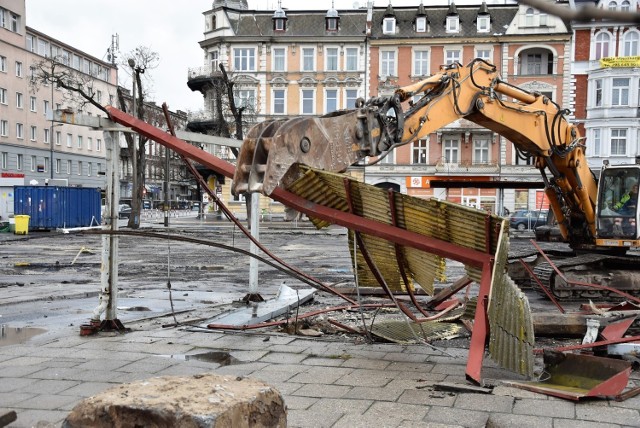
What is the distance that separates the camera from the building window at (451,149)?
5362 cm

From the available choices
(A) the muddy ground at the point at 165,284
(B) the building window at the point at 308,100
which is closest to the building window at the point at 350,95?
(B) the building window at the point at 308,100

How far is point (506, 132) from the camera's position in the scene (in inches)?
409

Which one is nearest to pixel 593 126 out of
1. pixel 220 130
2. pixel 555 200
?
pixel 220 130

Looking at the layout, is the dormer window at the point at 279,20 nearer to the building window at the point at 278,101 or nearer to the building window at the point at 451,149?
the building window at the point at 278,101

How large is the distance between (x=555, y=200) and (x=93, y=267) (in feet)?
38.1

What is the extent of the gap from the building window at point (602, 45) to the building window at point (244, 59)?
2590cm

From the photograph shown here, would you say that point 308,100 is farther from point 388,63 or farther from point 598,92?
point 598,92

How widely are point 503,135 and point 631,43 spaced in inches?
1659

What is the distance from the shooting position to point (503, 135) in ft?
35.4

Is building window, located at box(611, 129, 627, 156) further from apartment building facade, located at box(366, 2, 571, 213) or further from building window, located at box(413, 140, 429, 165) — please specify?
building window, located at box(413, 140, 429, 165)

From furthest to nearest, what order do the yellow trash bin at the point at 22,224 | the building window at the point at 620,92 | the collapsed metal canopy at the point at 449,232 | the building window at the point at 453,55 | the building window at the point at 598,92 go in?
the building window at the point at 453,55
the building window at the point at 598,92
the building window at the point at 620,92
the yellow trash bin at the point at 22,224
the collapsed metal canopy at the point at 449,232

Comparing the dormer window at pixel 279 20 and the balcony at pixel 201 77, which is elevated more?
the dormer window at pixel 279 20

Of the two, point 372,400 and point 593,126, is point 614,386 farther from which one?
point 593,126

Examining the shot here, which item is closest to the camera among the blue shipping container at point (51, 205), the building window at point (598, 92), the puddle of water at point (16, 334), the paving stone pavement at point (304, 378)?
the paving stone pavement at point (304, 378)
